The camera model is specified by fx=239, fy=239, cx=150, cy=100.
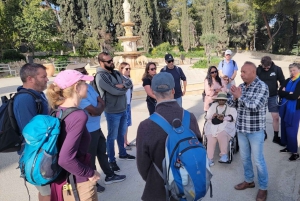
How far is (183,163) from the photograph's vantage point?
5.50ft

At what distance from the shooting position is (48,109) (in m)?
2.38

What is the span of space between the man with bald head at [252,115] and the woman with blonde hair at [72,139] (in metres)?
1.69

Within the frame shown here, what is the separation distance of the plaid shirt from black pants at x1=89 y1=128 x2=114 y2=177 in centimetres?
175

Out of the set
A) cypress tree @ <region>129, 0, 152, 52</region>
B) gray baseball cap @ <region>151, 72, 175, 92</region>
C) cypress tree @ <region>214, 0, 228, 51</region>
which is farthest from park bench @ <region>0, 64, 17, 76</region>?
cypress tree @ <region>214, 0, 228, 51</region>

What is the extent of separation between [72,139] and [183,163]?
0.80 metres

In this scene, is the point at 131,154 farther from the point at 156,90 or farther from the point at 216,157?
the point at 156,90

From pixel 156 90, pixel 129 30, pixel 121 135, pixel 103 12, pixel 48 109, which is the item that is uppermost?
pixel 103 12

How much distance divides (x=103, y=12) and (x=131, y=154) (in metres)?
31.5

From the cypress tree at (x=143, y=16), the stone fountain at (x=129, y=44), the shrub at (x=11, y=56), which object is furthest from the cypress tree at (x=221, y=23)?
the shrub at (x=11, y=56)

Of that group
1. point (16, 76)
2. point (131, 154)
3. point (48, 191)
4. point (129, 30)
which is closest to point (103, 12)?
point (16, 76)

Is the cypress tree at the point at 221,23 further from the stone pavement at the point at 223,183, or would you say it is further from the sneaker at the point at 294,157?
the stone pavement at the point at 223,183

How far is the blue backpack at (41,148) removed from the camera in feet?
5.35

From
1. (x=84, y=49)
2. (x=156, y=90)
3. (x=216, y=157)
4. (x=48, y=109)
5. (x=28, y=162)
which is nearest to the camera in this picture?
(x=28, y=162)

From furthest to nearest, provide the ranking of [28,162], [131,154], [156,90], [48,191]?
[131,154], [48,191], [156,90], [28,162]
